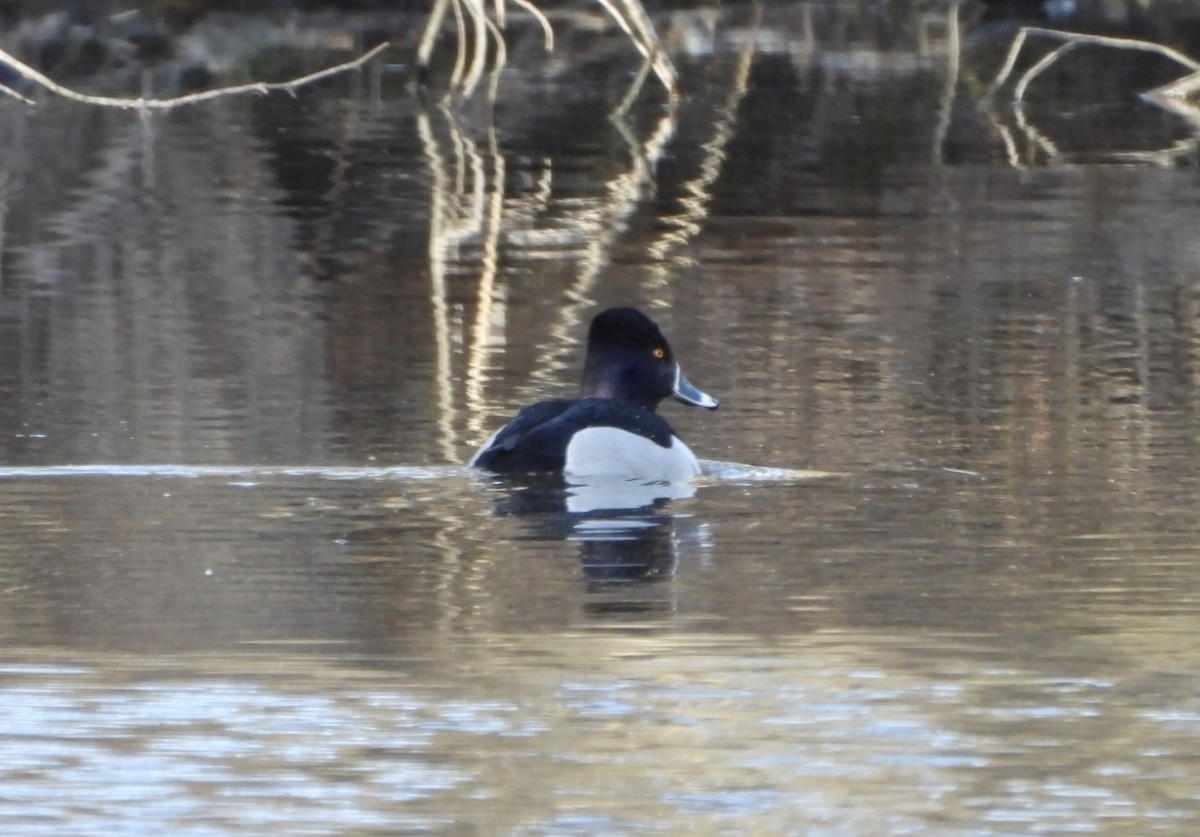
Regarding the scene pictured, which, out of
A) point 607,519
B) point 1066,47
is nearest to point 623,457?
point 607,519

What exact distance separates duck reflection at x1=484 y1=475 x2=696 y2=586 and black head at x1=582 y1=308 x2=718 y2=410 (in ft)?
3.90

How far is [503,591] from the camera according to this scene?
27.3 ft

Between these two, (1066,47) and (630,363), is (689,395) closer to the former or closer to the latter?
(630,363)

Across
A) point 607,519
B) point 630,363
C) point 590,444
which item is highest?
point 630,363

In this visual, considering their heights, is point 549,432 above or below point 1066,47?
below

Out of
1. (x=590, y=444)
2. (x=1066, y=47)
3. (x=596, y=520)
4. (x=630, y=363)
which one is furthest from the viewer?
(x=1066, y=47)

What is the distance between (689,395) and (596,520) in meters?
2.02

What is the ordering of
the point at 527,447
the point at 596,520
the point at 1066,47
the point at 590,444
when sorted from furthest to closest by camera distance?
the point at 1066,47 → the point at 590,444 → the point at 527,447 → the point at 596,520

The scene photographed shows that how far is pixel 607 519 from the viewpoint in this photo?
32.2ft

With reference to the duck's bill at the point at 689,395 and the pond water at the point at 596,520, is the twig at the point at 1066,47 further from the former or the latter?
the duck's bill at the point at 689,395

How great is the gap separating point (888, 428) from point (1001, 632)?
3763 mm

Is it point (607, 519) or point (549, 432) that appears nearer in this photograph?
point (607, 519)

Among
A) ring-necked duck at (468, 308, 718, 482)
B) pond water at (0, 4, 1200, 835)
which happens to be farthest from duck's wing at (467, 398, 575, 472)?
pond water at (0, 4, 1200, 835)

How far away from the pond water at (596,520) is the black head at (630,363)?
36cm
